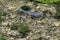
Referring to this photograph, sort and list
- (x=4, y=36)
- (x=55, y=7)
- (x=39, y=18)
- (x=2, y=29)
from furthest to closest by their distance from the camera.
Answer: (x=55, y=7), (x=39, y=18), (x=2, y=29), (x=4, y=36)

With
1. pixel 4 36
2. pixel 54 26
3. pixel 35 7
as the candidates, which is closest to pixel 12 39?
pixel 4 36

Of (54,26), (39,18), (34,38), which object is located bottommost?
(34,38)

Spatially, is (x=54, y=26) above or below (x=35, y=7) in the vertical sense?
below

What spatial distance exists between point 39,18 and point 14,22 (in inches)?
30.8

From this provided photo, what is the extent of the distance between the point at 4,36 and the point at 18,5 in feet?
6.45

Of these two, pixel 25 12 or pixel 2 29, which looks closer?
pixel 2 29

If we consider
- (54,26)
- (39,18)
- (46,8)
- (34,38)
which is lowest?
(34,38)

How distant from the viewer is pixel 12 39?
224 inches

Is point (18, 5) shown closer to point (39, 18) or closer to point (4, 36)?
point (39, 18)

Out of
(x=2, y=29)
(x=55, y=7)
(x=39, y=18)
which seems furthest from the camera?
(x=55, y=7)

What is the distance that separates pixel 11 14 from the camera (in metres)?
6.90

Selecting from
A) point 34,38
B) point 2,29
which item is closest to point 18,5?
point 2,29

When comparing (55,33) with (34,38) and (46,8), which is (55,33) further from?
(46,8)

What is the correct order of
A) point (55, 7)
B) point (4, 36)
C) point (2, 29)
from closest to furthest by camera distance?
point (4, 36)
point (2, 29)
point (55, 7)
